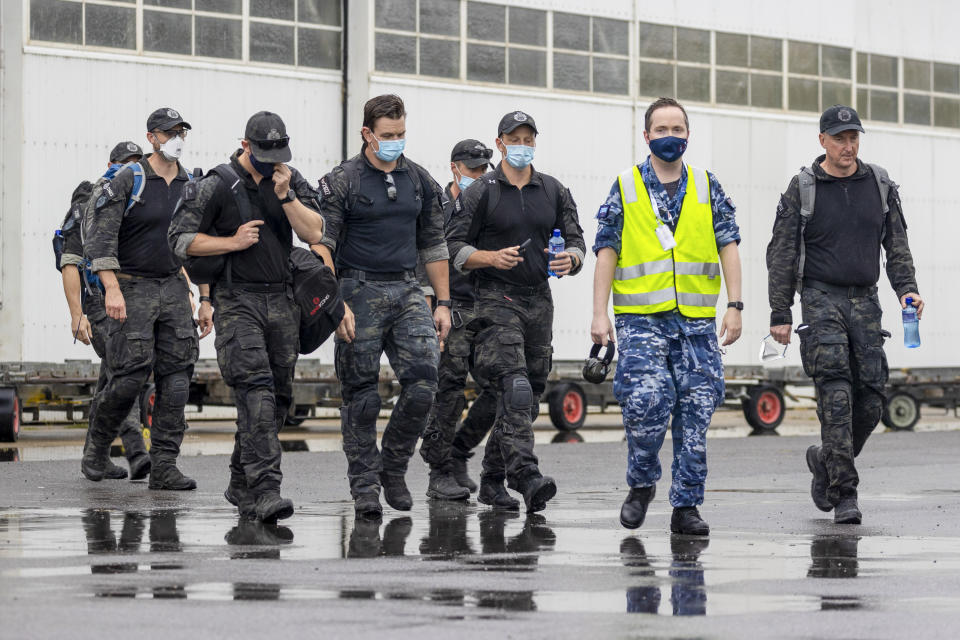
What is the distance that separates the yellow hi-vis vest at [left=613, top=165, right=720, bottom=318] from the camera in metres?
8.69

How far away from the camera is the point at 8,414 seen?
1859cm

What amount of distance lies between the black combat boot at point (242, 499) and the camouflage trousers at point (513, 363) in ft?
4.61

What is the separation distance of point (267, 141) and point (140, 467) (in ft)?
12.2

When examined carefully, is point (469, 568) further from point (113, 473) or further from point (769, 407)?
point (769, 407)

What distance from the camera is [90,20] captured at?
24.2 m

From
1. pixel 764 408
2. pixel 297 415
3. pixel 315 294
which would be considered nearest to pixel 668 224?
pixel 315 294

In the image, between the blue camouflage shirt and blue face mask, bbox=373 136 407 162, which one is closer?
→ the blue camouflage shirt

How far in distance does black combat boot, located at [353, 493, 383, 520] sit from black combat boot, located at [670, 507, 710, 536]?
5.00ft

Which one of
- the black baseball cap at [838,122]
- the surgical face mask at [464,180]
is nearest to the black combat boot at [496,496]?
the surgical face mask at [464,180]

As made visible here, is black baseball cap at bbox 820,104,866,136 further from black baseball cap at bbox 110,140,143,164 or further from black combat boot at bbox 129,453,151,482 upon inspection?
black baseball cap at bbox 110,140,143,164

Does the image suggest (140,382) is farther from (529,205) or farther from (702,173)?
(702,173)

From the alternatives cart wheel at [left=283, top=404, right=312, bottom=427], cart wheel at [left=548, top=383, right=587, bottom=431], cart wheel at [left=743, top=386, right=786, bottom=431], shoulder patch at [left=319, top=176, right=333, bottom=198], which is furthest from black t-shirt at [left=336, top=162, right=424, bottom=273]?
cart wheel at [left=743, top=386, right=786, bottom=431]

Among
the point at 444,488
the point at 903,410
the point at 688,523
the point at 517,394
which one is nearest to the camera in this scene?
the point at 688,523

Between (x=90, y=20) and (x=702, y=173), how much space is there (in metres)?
16.8
